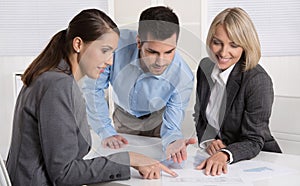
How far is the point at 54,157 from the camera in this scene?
4.43 feet

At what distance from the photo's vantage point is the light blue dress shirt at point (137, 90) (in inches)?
57.0

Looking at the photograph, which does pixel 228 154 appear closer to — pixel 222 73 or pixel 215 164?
pixel 215 164

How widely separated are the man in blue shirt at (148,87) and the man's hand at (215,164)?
7cm

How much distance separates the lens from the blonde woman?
5.74 ft

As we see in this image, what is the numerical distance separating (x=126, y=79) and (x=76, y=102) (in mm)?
191

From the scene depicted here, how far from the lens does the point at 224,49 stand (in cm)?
177

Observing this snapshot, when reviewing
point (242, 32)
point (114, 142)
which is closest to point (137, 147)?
point (114, 142)

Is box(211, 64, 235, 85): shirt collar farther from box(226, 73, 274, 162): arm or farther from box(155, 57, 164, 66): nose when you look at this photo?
box(155, 57, 164, 66): nose

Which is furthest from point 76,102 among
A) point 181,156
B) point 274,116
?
point 274,116

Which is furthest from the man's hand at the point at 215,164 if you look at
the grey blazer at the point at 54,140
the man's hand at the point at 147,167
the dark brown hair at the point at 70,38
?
the dark brown hair at the point at 70,38

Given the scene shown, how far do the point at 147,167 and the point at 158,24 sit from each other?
0.42m

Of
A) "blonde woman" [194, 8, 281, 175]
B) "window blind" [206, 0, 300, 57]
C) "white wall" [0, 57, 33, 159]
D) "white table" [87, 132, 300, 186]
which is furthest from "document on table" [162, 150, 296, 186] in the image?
"white wall" [0, 57, 33, 159]

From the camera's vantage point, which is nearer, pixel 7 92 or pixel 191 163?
pixel 191 163

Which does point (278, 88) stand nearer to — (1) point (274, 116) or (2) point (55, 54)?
(1) point (274, 116)
